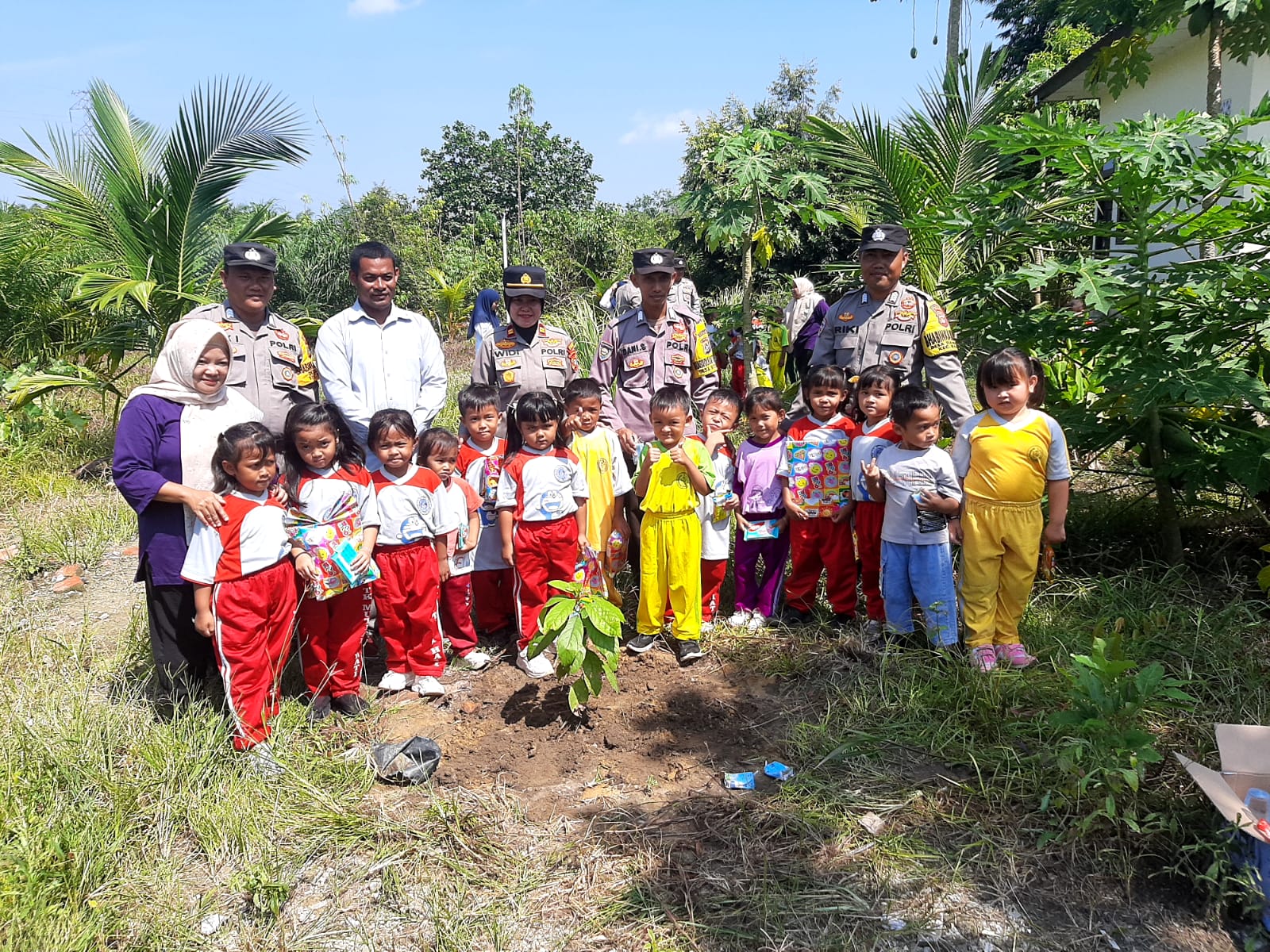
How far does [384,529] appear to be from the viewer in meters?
3.50

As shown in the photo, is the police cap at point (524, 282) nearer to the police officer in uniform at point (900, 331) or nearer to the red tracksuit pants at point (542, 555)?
the red tracksuit pants at point (542, 555)

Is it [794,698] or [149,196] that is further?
[149,196]

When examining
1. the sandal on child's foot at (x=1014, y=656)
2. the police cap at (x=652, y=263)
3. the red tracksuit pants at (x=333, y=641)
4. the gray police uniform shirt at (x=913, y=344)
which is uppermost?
the police cap at (x=652, y=263)

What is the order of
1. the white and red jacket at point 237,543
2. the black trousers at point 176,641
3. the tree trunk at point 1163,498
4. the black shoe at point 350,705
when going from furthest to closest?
1. the tree trunk at point 1163,498
2. the black shoe at point 350,705
3. the black trousers at point 176,641
4. the white and red jacket at point 237,543

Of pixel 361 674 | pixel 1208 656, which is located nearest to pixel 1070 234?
pixel 1208 656

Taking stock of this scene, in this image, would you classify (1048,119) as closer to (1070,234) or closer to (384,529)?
(1070,234)

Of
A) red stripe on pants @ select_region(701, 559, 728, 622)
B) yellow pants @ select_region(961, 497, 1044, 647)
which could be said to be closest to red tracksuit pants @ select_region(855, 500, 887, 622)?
yellow pants @ select_region(961, 497, 1044, 647)

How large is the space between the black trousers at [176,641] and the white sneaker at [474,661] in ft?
3.67

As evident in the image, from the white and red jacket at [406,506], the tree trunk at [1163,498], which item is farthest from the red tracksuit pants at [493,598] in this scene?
the tree trunk at [1163,498]

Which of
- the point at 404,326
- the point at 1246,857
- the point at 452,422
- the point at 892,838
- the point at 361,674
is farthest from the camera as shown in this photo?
the point at 452,422

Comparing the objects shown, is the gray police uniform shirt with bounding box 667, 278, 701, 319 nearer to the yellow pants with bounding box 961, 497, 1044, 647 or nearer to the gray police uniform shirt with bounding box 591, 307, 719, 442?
the gray police uniform shirt with bounding box 591, 307, 719, 442

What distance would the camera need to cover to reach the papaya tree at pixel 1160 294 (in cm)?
337

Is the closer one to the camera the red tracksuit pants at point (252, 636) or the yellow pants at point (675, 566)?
the red tracksuit pants at point (252, 636)

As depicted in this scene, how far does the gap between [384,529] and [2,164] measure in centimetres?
629
